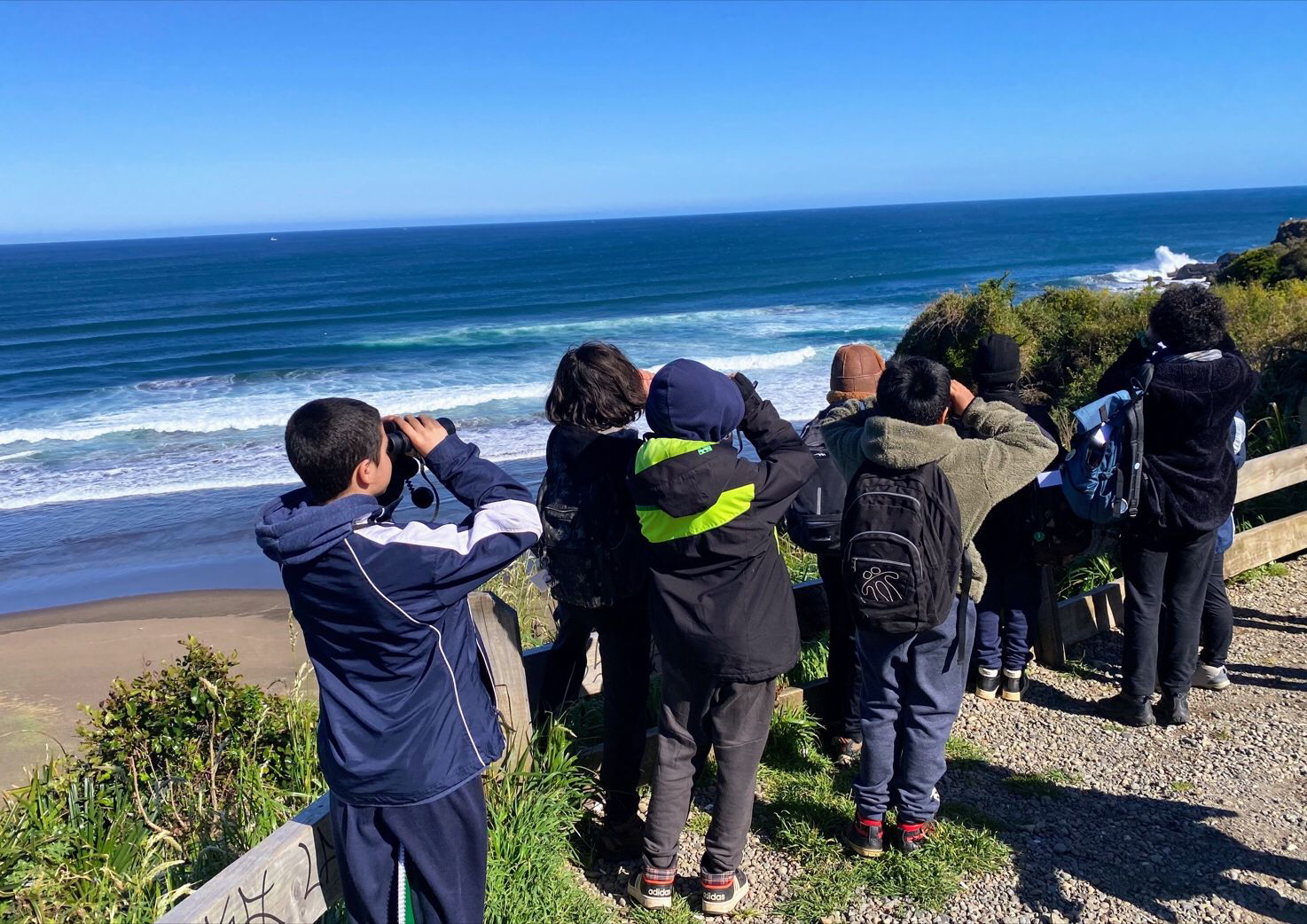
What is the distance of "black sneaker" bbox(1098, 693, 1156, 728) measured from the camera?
4.14 meters

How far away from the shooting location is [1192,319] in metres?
3.78

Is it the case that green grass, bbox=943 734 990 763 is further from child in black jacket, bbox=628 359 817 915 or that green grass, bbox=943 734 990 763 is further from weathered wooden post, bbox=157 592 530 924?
weathered wooden post, bbox=157 592 530 924

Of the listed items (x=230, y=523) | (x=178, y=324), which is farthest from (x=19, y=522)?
(x=178, y=324)

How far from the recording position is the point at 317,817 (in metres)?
2.36

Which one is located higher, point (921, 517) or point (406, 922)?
point (921, 517)

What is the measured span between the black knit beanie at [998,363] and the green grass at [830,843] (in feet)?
4.96

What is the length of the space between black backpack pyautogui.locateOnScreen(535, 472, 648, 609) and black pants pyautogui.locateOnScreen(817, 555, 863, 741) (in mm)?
1022

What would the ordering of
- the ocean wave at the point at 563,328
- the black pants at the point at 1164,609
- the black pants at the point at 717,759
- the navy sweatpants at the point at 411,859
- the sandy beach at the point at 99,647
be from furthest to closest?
the ocean wave at the point at 563,328 < the sandy beach at the point at 99,647 < the black pants at the point at 1164,609 < the black pants at the point at 717,759 < the navy sweatpants at the point at 411,859

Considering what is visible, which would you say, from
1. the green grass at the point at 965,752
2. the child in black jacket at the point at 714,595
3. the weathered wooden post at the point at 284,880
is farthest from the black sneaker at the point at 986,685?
the weathered wooden post at the point at 284,880

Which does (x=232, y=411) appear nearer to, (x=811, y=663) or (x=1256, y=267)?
(x=811, y=663)

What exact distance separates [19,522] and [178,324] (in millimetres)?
32020

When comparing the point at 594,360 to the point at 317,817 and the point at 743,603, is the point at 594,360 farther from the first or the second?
the point at 317,817

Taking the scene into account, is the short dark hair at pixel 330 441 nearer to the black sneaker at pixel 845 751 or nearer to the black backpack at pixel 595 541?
the black backpack at pixel 595 541

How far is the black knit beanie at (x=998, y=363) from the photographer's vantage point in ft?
12.8
